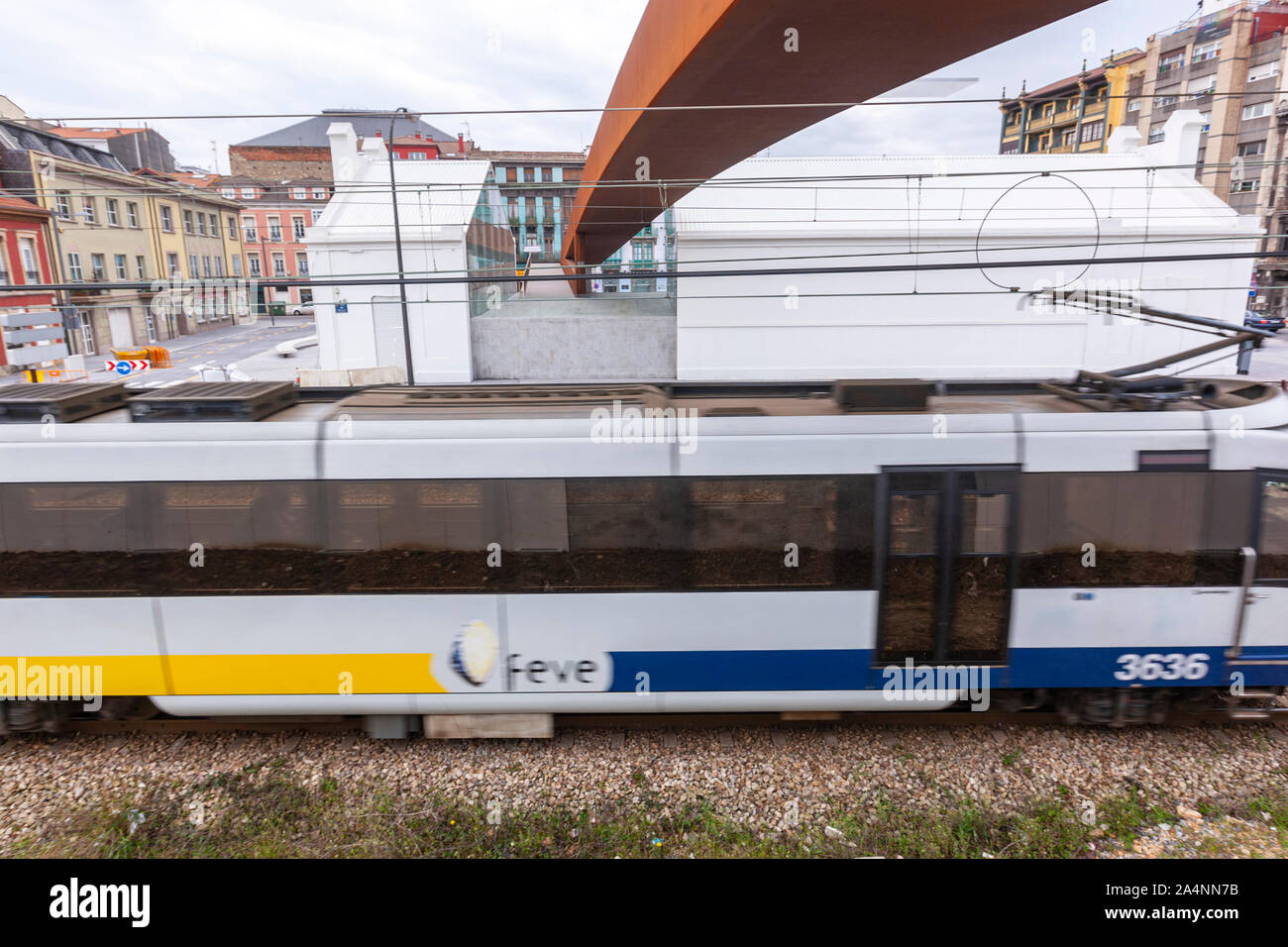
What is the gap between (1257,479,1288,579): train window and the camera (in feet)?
17.9

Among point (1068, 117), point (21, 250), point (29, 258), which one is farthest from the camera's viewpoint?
point (1068, 117)

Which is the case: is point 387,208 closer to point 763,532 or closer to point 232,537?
point 232,537

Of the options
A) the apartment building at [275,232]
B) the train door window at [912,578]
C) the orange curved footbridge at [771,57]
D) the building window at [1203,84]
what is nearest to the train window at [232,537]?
the orange curved footbridge at [771,57]

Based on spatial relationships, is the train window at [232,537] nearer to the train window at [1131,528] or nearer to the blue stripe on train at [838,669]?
the blue stripe on train at [838,669]

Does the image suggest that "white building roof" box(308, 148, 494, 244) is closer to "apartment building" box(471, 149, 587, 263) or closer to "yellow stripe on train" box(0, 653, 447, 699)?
"yellow stripe on train" box(0, 653, 447, 699)

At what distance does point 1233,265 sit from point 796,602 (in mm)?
26266

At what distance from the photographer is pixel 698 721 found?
20.5ft

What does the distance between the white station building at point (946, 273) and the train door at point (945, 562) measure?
18627mm

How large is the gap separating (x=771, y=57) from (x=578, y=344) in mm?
17745

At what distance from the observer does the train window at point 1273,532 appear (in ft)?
17.9

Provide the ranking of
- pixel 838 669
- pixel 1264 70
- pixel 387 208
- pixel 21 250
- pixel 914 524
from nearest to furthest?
pixel 914 524 < pixel 838 669 < pixel 387 208 < pixel 21 250 < pixel 1264 70

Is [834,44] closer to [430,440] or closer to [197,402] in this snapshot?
[430,440]

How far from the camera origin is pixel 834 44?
24.2ft

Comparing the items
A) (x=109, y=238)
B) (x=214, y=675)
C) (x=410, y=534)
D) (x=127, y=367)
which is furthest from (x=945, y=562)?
(x=109, y=238)
